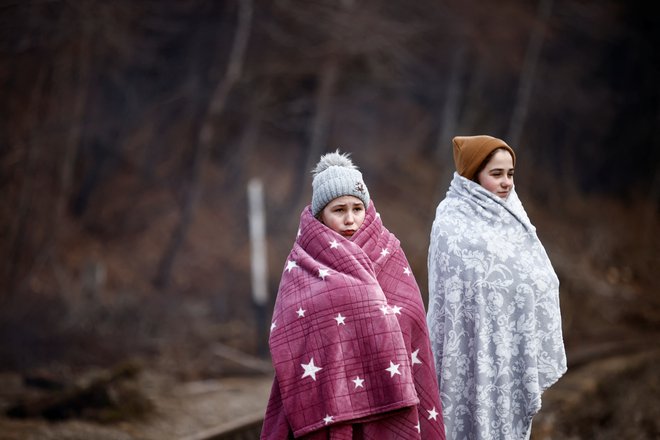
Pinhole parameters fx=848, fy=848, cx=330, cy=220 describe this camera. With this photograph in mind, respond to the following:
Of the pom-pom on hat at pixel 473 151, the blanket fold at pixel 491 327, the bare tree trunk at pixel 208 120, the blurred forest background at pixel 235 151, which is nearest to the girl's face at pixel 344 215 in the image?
the blanket fold at pixel 491 327

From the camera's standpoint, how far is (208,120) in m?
14.3

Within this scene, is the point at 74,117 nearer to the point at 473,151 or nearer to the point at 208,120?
the point at 208,120

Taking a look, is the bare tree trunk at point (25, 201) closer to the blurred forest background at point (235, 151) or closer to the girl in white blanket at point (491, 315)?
the blurred forest background at point (235, 151)

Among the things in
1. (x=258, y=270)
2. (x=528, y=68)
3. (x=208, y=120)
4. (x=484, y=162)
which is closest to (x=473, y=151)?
(x=484, y=162)

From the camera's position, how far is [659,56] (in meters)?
24.7

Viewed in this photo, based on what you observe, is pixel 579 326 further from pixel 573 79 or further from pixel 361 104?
pixel 573 79

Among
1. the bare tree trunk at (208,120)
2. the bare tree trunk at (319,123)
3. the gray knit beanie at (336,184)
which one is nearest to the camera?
the gray knit beanie at (336,184)

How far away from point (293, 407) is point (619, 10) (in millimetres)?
22194

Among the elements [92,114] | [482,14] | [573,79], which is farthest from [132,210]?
[573,79]

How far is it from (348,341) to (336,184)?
28.8 inches

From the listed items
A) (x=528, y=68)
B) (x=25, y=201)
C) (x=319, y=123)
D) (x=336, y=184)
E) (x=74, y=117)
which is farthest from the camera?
(x=528, y=68)

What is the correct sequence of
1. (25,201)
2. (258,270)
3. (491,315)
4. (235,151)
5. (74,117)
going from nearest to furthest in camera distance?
(491,315) → (25,201) → (258,270) → (74,117) → (235,151)

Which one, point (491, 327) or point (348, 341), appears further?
point (491, 327)

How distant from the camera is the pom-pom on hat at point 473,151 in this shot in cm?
431
